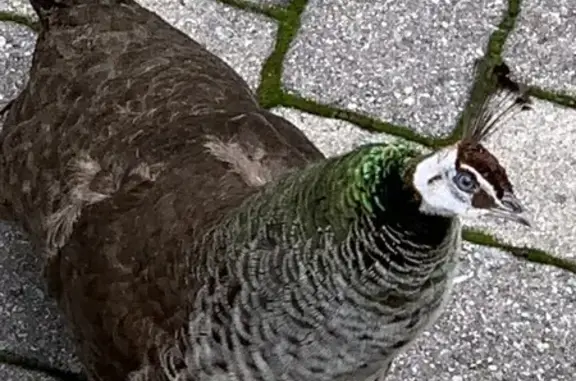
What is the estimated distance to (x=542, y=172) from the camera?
2.66 metres

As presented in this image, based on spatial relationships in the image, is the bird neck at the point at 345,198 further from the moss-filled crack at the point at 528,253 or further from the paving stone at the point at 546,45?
the paving stone at the point at 546,45

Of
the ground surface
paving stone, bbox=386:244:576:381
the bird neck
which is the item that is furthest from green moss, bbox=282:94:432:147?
the bird neck

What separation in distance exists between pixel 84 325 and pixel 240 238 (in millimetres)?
380

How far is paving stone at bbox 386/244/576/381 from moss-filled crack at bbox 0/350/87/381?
19.8 inches

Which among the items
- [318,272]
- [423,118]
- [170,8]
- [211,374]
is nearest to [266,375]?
[211,374]

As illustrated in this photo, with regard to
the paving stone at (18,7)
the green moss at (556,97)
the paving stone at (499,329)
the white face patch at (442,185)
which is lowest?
the paving stone at (499,329)

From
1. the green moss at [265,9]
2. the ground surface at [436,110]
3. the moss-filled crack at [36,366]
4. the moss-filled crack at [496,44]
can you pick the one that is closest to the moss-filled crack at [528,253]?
the ground surface at [436,110]

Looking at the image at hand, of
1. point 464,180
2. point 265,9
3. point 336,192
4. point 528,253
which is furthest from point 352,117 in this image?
point 464,180

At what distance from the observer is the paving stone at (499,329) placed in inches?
96.0

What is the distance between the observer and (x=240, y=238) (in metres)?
1.85

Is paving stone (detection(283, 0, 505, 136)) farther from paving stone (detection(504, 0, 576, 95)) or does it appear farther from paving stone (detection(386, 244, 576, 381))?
paving stone (detection(386, 244, 576, 381))

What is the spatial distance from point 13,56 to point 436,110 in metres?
0.75

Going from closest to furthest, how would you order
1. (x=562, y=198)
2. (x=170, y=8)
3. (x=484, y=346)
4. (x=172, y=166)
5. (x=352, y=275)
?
(x=352, y=275)
(x=172, y=166)
(x=484, y=346)
(x=562, y=198)
(x=170, y=8)

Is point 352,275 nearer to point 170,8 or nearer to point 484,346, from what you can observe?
point 484,346
